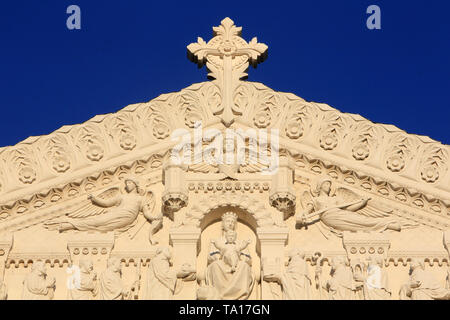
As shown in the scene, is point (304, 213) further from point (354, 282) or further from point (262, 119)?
point (262, 119)

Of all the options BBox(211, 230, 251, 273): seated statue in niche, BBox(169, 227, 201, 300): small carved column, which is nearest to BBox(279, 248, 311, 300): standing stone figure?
BBox(211, 230, 251, 273): seated statue in niche

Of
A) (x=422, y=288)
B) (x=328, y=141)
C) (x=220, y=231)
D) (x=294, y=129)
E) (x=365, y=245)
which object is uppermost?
(x=294, y=129)

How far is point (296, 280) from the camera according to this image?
643 inches

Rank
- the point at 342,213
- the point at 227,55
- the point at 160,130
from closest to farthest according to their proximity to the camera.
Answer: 1. the point at 342,213
2. the point at 160,130
3. the point at 227,55

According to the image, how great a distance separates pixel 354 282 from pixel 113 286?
263cm

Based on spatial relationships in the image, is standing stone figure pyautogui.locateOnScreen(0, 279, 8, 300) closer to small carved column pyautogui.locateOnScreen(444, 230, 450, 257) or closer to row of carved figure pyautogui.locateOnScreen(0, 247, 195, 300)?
row of carved figure pyautogui.locateOnScreen(0, 247, 195, 300)

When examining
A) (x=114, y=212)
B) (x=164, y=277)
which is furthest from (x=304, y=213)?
(x=114, y=212)

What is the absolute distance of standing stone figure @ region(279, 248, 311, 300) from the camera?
16.2 metres

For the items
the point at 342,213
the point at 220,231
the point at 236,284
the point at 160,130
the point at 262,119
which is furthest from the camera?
the point at 262,119

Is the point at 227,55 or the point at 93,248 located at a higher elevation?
the point at 227,55

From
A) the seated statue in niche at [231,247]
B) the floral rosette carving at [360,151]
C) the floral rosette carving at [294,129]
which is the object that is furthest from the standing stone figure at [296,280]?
the floral rosette carving at [294,129]

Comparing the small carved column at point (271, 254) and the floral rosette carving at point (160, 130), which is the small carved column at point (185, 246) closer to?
the small carved column at point (271, 254)

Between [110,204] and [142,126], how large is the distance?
1068 mm

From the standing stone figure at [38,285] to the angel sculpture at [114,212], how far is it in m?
0.66
